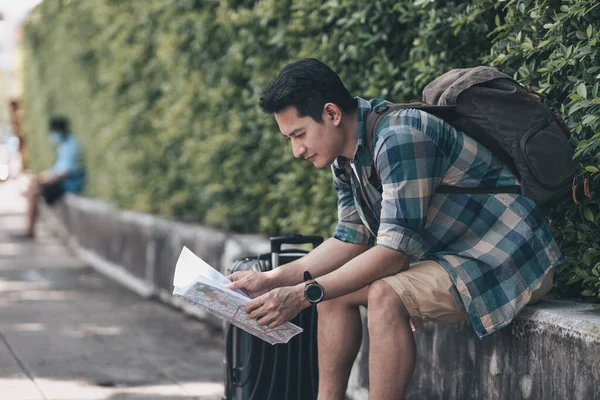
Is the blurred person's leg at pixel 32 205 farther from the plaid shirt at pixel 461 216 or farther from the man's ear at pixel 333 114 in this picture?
the plaid shirt at pixel 461 216

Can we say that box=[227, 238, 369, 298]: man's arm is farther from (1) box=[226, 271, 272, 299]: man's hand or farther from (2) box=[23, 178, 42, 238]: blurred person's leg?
(2) box=[23, 178, 42, 238]: blurred person's leg

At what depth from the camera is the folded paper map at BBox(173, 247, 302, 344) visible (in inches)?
135

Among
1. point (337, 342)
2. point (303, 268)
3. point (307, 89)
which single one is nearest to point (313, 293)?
point (337, 342)

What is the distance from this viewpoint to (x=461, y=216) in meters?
3.58

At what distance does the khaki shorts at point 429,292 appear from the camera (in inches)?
137

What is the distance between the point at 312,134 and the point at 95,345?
318cm

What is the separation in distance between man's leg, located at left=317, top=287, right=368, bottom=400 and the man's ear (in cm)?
66

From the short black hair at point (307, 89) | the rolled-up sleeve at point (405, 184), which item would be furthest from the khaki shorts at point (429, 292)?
the short black hair at point (307, 89)

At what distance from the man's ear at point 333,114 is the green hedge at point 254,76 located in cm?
81

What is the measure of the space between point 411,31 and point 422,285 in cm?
167

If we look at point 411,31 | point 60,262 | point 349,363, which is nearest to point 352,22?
point 411,31

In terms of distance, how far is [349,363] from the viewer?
3.78 meters

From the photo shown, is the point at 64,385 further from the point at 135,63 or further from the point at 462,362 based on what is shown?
the point at 135,63

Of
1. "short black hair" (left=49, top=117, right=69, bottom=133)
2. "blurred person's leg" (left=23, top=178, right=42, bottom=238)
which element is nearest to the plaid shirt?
"short black hair" (left=49, top=117, right=69, bottom=133)
